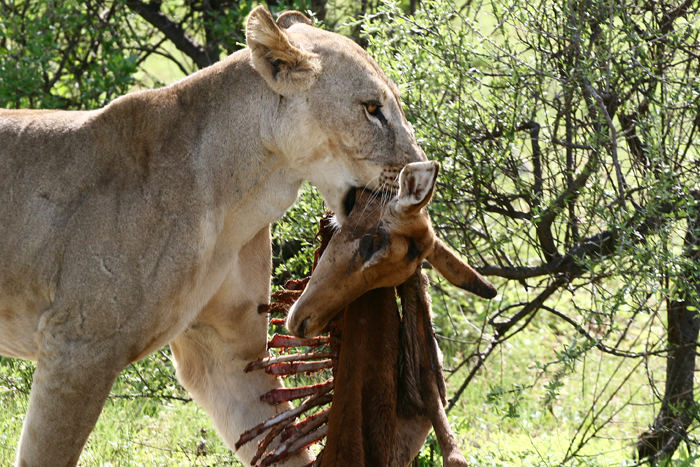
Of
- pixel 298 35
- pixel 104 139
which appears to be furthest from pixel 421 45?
pixel 104 139

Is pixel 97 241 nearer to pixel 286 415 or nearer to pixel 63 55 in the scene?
pixel 286 415

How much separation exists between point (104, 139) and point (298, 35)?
0.73 metres

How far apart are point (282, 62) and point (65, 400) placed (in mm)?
1268

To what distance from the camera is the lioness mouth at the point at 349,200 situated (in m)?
3.24

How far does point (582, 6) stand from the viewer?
4.14 m

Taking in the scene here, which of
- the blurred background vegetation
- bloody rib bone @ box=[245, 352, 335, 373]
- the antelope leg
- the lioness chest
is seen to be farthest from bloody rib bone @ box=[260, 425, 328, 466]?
the blurred background vegetation

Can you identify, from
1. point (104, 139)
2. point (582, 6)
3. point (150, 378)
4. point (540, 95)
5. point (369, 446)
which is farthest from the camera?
point (150, 378)

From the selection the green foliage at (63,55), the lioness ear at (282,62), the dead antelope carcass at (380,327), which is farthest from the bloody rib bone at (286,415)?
the green foliage at (63,55)

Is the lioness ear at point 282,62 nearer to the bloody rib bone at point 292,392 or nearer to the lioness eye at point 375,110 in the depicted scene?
the lioness eye at point 375,110

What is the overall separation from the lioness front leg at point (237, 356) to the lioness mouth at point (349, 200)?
0.59 metres

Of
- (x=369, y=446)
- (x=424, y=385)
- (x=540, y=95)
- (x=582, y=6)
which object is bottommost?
(x=369, y=446)

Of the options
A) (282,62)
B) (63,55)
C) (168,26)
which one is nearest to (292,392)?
(282,62)

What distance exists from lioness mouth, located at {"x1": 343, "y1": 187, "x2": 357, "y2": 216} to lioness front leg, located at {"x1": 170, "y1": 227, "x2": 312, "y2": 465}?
0.59 metres

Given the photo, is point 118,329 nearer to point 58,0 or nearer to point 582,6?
point 582,6
